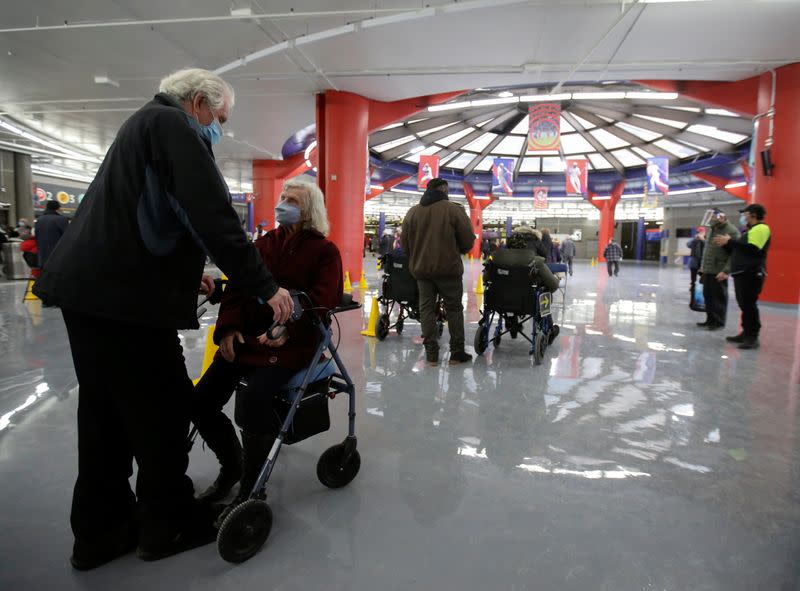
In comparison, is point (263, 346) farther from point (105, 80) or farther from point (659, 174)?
point (659, 174)

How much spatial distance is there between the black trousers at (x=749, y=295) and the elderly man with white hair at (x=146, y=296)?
17.3ft

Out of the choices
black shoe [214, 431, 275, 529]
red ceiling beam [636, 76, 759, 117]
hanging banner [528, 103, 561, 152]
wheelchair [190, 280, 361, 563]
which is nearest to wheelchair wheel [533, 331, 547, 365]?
wheelchair [190, 280, 361, 563]

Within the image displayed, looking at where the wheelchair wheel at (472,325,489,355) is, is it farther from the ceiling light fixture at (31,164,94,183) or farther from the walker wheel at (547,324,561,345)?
the ceiling light fixture at (31,164,94,183)

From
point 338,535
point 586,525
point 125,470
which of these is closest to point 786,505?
point 586,525

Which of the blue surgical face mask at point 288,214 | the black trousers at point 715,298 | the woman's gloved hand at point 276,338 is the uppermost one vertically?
→ the blue surgical face mask at point 288,214

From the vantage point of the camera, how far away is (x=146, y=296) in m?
1.36

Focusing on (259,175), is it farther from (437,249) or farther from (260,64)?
(437,249)

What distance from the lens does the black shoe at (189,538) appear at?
1511 millimetres

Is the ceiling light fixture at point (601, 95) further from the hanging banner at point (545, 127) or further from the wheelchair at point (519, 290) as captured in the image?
the wheelchair at point (519, 290)

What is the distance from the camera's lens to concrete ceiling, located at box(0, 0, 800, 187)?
237 inches

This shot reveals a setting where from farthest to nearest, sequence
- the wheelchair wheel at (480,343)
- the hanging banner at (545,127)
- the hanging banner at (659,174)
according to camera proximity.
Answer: the hanging banner at (659,174) < the hanging banner at (545,127) < the wheelchair wheel at (480,343)

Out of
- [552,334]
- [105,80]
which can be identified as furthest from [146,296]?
[105,80]

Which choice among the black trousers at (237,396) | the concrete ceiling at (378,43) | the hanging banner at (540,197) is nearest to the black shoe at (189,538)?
the black trousers at (237,396)

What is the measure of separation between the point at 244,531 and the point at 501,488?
1094 millimetres
